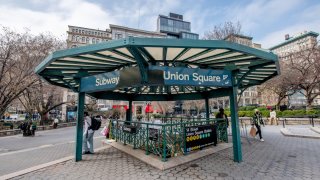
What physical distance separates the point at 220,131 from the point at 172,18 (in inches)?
4042

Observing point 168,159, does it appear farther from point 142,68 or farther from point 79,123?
point 79,123

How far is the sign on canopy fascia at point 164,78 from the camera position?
4934 mm

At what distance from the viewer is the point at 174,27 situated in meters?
104

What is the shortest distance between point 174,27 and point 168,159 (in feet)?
342

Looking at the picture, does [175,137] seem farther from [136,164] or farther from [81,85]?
[81,85]

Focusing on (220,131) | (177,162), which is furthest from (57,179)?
(220,131)

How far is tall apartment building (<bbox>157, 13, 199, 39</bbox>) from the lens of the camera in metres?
98.6

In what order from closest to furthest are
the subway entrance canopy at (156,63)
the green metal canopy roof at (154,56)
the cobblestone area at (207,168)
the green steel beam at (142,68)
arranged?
1. the green metal canopy roof at (154,56)
2. the subway entrance canopy at (156,63)
3. the green steel beam at (142,68)
4. the cobblestone area at (207,168)

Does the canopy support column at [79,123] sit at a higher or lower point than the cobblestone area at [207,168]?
higher

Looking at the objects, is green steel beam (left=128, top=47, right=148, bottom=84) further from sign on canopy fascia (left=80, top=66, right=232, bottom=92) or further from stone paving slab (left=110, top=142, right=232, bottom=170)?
stone paving slab (left=110, top=142, right=232, bottom=170)

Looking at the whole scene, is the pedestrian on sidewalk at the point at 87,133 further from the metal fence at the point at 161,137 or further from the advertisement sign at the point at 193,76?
the advertisement sign at the point at 193,76

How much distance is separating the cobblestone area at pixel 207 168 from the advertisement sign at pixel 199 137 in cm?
50

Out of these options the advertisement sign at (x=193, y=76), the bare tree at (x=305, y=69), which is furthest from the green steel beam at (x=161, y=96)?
the bare tree at (x=305, y=69)

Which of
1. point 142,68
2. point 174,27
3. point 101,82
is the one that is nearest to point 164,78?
point 142,68
